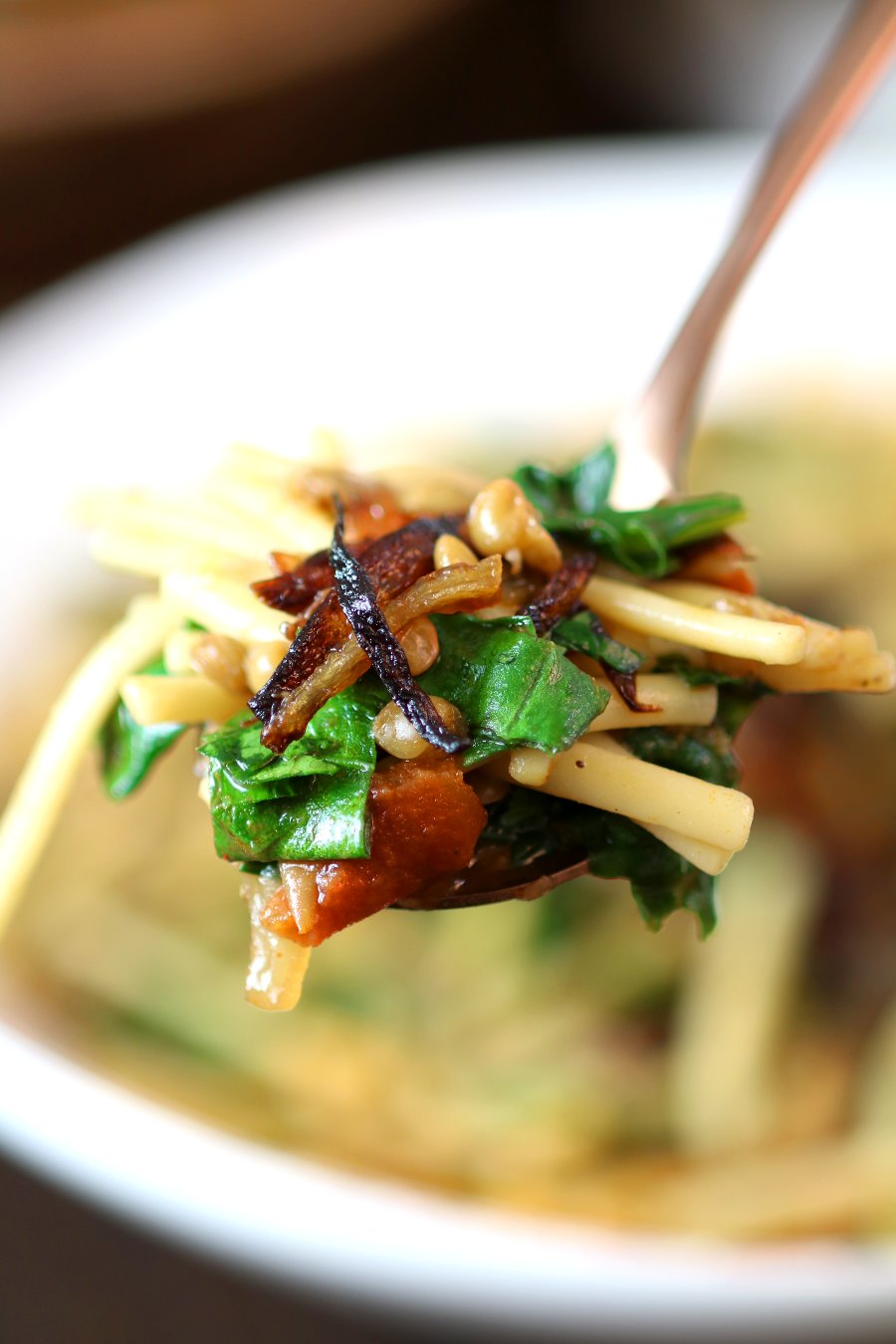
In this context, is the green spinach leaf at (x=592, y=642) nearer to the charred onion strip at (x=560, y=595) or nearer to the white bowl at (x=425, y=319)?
the charred onion strip at (x=560, y=595)

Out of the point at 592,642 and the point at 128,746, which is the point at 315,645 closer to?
the point at 592,642

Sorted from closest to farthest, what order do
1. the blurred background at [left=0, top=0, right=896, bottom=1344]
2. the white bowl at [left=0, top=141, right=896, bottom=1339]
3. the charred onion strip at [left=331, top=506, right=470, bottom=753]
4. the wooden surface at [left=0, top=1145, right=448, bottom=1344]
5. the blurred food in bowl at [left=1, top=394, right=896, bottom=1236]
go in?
1. the charred onion strip at [left=331, top=506, right=470, bottom=753]
2. the wooden surface at [left=0, top=1145, right=448, bottom=1344]
3. the blurred food in bowl at [left=1, top=394, right=896, bottom=1236]
4. the white bowl at [left=0, top=141, right=896, bottom=1339]
5. the blurred background at [left=0, top=0, right=896, bottom=1344]

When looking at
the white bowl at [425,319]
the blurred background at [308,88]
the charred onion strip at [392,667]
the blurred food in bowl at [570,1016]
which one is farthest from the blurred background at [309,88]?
the charred onion strip at [392,667]

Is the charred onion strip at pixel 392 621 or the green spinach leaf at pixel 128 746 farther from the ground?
the green spinach leaf at pixel 128 746

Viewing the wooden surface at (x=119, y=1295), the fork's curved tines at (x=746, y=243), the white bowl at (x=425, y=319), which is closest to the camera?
the fork's curved tines at (x=746, y=243)

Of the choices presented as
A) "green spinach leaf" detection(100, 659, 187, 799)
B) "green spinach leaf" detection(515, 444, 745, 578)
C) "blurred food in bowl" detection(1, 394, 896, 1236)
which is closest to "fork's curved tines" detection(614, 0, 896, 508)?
"green spinach leaf" detection(515, 444, 745, 578)

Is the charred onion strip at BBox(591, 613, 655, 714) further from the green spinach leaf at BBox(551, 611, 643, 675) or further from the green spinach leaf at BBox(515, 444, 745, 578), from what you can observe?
the green spinach leaf at BBox(515, 444, 745, 578)
